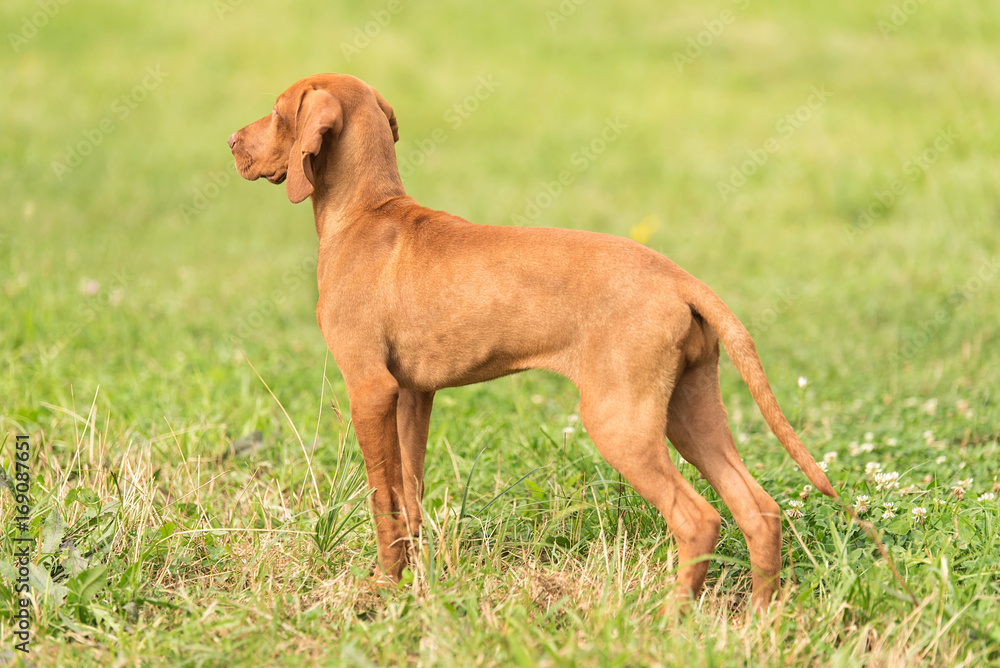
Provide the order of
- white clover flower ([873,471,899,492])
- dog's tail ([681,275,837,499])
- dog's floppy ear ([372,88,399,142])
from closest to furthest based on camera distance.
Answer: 1. dog's tail ([681,275,837,499])
2. dog's floppy ear ([372,88,399,142])
3. white clover flower ([873,471,899,492])

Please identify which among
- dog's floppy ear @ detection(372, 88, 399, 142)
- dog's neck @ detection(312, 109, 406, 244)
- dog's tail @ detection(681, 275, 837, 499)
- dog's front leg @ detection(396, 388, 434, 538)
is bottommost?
dog's front leg @ detection(396, 388, 434, 538)

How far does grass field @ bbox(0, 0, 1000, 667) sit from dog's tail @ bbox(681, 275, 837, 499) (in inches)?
10.3

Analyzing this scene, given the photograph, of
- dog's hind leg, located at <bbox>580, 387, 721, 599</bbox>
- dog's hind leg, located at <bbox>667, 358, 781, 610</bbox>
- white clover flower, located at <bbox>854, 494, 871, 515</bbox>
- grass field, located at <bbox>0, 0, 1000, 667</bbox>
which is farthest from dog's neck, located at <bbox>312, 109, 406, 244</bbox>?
white clover flower, located at <bbox>854, 494, 871, 515</bbox>

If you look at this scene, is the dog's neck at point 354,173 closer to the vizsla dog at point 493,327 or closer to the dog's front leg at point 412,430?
the vizsla dog at point 493,327

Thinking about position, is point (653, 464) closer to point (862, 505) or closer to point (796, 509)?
point (796, 509)

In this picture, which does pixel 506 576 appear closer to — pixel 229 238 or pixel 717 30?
pixel 229 238

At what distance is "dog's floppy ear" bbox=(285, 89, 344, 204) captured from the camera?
126 inches

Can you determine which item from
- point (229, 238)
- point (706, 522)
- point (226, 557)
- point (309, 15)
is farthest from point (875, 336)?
point (309, 15)

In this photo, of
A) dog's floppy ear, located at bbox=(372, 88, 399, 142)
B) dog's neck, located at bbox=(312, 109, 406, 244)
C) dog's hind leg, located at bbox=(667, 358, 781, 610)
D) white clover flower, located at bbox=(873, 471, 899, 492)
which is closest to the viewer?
dog's hind leg, located at bbox=(667, 358, 781, 610)

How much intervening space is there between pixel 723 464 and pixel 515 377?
3.13 meters

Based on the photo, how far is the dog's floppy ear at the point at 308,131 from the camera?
126 inches

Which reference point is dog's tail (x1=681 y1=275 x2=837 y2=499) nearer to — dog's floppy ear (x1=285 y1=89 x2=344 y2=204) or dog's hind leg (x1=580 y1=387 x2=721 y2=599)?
dog's hind leg (x1=580 y1=387 x2=721 y2=599)

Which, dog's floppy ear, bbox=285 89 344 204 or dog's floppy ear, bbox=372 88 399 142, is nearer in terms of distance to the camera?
dog's floppy ear, bbox=285 89 344 204

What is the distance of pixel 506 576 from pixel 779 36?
13.8 meters
